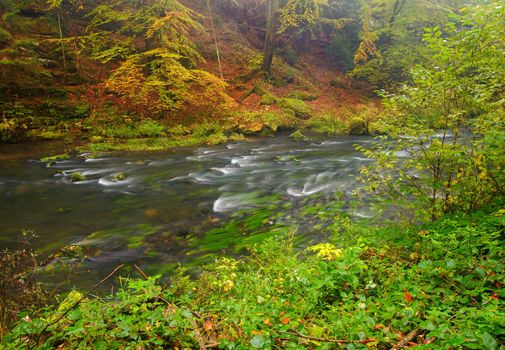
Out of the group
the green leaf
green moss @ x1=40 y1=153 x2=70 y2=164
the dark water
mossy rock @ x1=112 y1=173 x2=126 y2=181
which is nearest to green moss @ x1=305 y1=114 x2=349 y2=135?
the dark water

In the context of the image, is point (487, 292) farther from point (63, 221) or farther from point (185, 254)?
point (63, 221)

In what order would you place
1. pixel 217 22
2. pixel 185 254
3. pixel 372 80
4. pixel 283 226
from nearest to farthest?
pixel 185 254 < pixel 283 226 < pixel 372 80 < pixel 217 22

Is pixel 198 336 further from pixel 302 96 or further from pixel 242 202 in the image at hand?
pixel 302 96

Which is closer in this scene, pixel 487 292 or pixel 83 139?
pixel 487 292

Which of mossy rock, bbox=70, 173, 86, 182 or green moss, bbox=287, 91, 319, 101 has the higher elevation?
green moss, bbox=287, 91, 319, 101

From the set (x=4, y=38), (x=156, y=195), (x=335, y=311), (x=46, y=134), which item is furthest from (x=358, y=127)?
(x=4, y=38)

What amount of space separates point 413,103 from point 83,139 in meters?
13.8

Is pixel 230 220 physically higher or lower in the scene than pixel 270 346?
lower

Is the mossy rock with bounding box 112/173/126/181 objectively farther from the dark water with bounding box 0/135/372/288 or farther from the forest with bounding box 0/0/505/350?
the forest with bounding box 0/0/505/350

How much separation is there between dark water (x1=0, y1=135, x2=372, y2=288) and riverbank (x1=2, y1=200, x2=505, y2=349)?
9.02 feet

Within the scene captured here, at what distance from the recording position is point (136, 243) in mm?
6480

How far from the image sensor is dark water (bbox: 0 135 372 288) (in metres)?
6.44

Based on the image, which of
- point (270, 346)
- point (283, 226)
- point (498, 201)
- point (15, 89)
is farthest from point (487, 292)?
point (15, 89)

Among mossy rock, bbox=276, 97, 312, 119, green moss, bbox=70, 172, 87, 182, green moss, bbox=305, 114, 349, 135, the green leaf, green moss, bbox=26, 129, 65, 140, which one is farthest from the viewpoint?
mossy rock, bbox=276, 97, 312, 119
